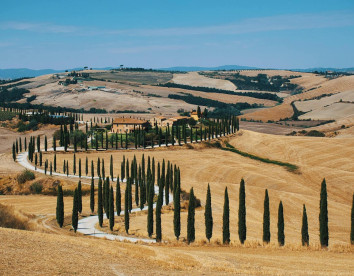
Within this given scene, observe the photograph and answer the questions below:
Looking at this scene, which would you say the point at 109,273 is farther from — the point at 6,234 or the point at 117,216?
the point at 117,216

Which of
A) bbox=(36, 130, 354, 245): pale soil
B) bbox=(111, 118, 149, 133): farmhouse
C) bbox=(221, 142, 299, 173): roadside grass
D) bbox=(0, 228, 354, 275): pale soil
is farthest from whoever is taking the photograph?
bbox=(111, 118, 149, 133): farmhouse

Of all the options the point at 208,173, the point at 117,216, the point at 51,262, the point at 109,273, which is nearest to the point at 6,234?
the point at 51,262

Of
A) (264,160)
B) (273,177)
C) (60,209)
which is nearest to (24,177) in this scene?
(60,209)

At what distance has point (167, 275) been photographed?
97.7ft

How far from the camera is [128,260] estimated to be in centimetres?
3303

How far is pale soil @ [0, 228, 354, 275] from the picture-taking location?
29.6 m

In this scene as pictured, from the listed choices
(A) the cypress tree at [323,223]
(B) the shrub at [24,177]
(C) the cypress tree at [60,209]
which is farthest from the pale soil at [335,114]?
(C) the cypress tree at [60,209]

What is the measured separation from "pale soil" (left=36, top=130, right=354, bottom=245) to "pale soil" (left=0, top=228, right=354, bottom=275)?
13833 mm

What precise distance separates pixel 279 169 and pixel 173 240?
56.7m

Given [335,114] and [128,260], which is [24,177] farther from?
[335,114]

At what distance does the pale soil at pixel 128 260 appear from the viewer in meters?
29.6

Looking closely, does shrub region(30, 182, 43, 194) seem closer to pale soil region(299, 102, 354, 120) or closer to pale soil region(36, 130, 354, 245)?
pale soil region(36, 130, 354, 245)

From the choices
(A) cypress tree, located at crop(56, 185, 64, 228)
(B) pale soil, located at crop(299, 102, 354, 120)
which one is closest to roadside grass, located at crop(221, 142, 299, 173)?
(A) cypress tree, located at crop(56, 185, 64, 228)

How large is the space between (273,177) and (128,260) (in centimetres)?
6489
